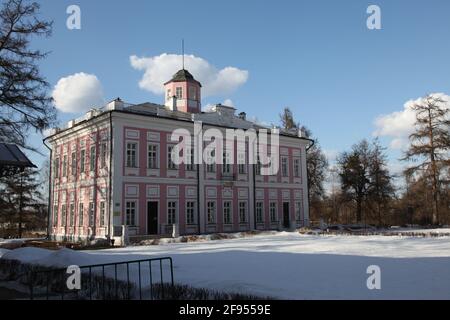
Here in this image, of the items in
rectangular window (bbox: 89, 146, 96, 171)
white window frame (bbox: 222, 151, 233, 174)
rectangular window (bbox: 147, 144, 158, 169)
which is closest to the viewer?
rectangular window (bbox: 147, 144, 158, 169)

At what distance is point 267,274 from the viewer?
410 inches

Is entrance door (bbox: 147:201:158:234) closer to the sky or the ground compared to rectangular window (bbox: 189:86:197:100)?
closer to the ground

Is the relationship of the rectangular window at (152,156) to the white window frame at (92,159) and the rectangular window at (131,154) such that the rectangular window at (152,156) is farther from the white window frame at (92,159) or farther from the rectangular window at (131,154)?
the white window frame at (92,159)

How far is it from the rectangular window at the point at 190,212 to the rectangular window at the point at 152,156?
370cm

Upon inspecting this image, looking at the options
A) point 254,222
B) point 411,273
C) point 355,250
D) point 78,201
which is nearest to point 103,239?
point 78,201

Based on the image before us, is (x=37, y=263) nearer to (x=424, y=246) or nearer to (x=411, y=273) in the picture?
(x=411, y=273)

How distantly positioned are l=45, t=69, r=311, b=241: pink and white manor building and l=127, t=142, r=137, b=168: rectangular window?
0.21ft

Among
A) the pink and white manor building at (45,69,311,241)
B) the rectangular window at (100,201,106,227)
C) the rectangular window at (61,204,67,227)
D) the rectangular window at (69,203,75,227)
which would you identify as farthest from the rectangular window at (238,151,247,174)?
the rectangular window at (61,204,67,227)

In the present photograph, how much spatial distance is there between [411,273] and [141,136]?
21.9m

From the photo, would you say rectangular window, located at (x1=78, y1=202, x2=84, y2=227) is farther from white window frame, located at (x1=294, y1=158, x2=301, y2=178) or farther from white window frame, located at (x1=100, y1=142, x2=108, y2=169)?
white window frame, located at (x1=294, y1=158, x2=301, y2=178)

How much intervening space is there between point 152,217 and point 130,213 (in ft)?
5.35

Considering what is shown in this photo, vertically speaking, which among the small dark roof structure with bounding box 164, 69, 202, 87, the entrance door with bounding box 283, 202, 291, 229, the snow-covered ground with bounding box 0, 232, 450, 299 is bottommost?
the snow-covered ground with bounding box 0, 232, 450, 299

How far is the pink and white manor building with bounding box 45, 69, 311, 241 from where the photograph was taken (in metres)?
28.2
